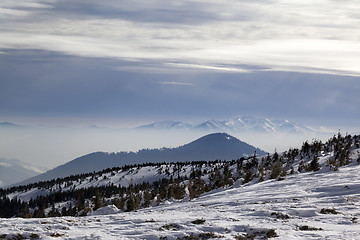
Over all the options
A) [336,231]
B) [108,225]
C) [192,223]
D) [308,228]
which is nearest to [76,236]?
[108,225]

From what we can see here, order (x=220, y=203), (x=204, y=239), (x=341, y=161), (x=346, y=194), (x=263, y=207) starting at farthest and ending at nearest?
(x=341, y=161), (x=220, y=203), (x=346, y=194), (x=263, y=207), (x=204, y=239)

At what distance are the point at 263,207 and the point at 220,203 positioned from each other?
7.89 m

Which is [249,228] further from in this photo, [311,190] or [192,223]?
[311,190]

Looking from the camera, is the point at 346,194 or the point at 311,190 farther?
the point at 311,190

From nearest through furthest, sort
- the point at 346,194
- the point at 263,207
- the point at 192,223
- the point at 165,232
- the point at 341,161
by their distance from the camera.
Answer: the point at 165,232 → the point at 192,223 → the point at 263,207 → the point at 346,194 → the point at 341,161

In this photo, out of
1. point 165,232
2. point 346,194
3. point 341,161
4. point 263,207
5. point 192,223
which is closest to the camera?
point 165,232

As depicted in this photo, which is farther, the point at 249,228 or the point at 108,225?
the point at 108,225

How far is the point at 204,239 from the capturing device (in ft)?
72.9

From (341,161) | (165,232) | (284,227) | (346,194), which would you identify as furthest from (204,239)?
(341,161)

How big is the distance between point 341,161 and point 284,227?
171 ft

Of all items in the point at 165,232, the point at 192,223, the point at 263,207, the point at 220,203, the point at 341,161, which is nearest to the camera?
the point at 165,232

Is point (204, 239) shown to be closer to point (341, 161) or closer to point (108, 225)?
point (108, 225)

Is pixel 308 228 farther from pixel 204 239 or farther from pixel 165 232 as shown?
pixel 165 232

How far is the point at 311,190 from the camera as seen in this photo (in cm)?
4069
